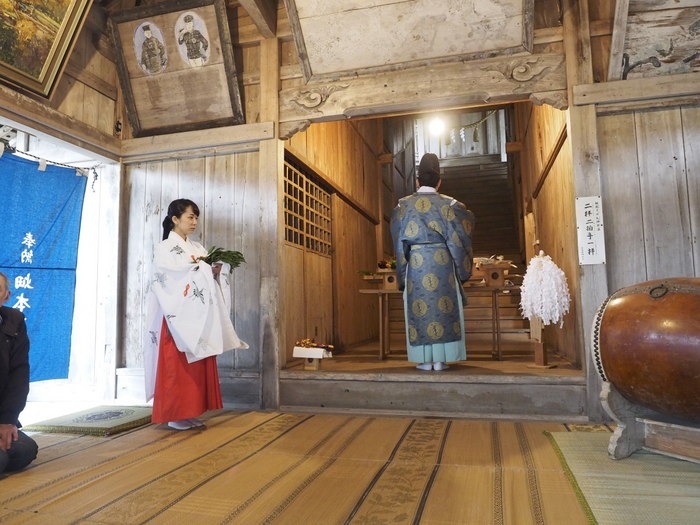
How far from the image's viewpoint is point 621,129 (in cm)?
375

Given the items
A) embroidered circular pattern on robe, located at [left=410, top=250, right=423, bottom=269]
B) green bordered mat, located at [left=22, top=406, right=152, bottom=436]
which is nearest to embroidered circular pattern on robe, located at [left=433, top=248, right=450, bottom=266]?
embroidered circular pattern on robe, located at [left=410, top=250, right=423, bottom=269]

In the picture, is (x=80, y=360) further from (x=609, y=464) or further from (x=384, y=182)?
(x=384, y=182)

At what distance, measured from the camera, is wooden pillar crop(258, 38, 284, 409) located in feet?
13.6

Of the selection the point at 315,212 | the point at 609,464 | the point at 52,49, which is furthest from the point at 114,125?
the point at 609,464

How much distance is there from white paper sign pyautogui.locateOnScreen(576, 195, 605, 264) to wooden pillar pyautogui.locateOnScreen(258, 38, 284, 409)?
2.44 meters

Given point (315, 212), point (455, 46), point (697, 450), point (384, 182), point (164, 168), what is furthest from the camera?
point (384, 182)

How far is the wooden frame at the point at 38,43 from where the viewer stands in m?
3.40

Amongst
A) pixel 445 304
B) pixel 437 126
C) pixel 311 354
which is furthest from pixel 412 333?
pixel 437 126

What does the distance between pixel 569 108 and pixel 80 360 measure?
5.03 meters

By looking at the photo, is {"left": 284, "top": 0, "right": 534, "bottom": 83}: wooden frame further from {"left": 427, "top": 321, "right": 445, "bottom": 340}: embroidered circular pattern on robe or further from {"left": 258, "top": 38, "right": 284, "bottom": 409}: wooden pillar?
{"left": 427, "top": 321, "right": 445, "bottom": 340}: embroidered circular pattern on robe

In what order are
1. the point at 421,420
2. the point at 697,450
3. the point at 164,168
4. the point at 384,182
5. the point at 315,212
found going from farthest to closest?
the point at 384,182 → the point at 315,212 → the point at 164,168 → the point at 421,420 → the point at 697,450

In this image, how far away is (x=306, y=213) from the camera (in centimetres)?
565

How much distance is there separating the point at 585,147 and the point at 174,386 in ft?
11.5

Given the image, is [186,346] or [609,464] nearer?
[609,464]
